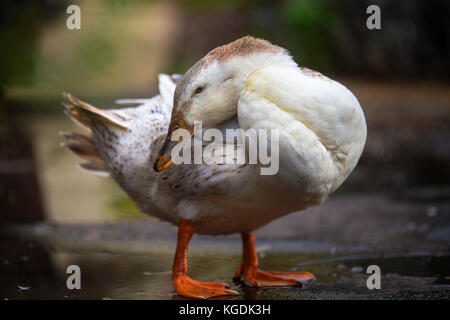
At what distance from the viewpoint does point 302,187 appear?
3.22 metres

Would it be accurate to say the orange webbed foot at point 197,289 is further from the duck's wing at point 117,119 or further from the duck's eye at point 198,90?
the duck's eye at point 198,90

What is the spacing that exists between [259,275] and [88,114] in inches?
62.4

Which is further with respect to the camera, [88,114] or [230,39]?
[230,39]

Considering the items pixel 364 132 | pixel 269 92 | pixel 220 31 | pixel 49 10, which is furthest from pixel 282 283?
pixel 220 31

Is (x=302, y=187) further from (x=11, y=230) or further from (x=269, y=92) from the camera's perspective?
(x=11, y=230)

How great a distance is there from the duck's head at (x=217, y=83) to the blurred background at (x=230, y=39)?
216 cm

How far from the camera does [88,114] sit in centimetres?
427

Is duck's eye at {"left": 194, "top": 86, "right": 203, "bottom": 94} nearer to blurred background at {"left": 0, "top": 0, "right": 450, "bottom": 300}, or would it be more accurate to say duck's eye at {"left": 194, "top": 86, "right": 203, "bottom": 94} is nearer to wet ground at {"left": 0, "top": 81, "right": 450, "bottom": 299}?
wet ground at {"left": 0, "top": 81, "right": 450, "bottom": 299}

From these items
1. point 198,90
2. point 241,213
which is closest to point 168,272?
point 241,213

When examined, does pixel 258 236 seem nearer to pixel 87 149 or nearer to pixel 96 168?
pixel 96 168

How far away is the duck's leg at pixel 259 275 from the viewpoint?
399cm

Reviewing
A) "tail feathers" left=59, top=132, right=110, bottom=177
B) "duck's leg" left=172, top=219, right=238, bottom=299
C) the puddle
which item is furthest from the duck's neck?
"tail feathers" left=59, top=132, right=110, bottom=177

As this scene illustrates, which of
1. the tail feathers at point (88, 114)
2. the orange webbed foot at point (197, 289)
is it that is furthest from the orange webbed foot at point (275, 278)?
the tail feathers at point (88, 114)
